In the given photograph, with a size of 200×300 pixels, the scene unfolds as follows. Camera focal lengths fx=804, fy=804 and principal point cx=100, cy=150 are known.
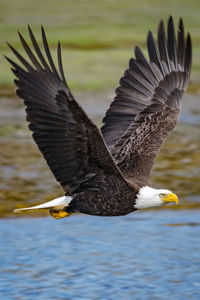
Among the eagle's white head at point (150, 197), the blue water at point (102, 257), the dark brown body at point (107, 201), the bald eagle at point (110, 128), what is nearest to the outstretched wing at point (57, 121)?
the bald eagle at point (110, 128)

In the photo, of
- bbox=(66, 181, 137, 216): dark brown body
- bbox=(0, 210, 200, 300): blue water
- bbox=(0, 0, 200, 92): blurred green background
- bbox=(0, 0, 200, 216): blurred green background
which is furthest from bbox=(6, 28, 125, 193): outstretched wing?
bbox=(0, 0, 200, 92): blurred green background

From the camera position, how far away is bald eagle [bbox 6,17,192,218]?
20.6ft

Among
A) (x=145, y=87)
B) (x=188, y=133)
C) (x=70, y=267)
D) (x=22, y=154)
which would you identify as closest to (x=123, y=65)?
(x=188, y=133)

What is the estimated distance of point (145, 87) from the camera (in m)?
8.52

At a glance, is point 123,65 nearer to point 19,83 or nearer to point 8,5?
point 8,5

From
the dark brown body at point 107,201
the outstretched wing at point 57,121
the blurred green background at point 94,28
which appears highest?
the blurred green background at point 94,28

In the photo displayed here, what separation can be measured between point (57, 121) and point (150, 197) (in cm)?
120

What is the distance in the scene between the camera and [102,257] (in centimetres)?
797

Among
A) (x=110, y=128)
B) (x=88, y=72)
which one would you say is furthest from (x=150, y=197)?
(x=88, y=72)

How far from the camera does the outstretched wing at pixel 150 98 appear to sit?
7.99 meters

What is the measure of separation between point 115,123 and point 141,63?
29.3 inches

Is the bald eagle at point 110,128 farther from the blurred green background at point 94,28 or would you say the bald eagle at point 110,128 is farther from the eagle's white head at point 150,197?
the blurred green background at point 94,28

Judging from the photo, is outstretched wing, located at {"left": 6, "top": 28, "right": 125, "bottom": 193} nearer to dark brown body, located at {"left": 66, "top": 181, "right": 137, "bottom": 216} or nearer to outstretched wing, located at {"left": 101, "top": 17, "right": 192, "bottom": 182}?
dark brown body, located at {"left": 66, "top": 181, "right": 137, "bottom": 216}

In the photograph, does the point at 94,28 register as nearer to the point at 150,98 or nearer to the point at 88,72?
the point at 88,72
